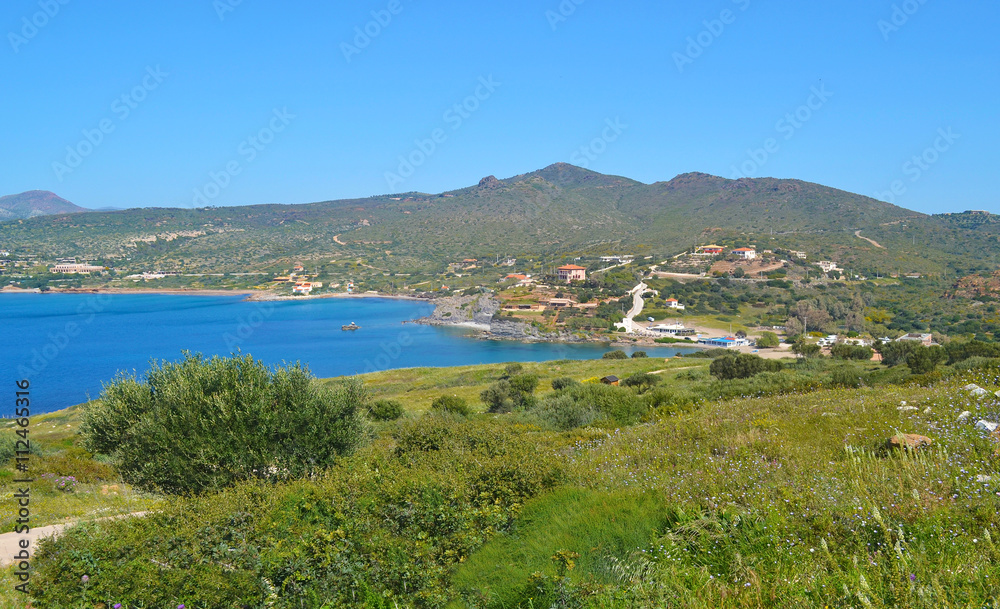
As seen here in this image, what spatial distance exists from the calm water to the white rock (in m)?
45.6

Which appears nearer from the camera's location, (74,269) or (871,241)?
(871,241)

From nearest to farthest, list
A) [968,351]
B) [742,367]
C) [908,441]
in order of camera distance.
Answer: [908,441] → [968,351] → [742,367]

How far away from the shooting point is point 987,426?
6.96 m

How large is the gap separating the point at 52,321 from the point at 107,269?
243 feet

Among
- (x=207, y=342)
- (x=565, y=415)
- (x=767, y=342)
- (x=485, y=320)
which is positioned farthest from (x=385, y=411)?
(x=485, y=320)

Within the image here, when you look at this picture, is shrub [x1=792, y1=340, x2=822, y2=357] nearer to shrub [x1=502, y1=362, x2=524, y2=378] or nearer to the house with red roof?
shrub [x1=502, y1=362, x2=524, y2=378]

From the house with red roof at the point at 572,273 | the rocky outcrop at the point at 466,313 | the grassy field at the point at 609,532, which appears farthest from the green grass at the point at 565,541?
the house with red roof at the point at 572,273

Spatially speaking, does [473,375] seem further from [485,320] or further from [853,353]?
[485,320]

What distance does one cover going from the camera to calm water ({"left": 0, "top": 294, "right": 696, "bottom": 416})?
64.2m

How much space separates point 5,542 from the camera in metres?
7.26

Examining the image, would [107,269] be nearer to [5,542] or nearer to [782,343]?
[782,343]

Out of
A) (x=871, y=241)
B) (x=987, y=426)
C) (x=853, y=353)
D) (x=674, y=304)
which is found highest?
(x=871, y=241)

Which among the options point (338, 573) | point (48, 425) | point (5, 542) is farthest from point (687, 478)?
point (48, 425)

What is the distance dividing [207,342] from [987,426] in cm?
8509
